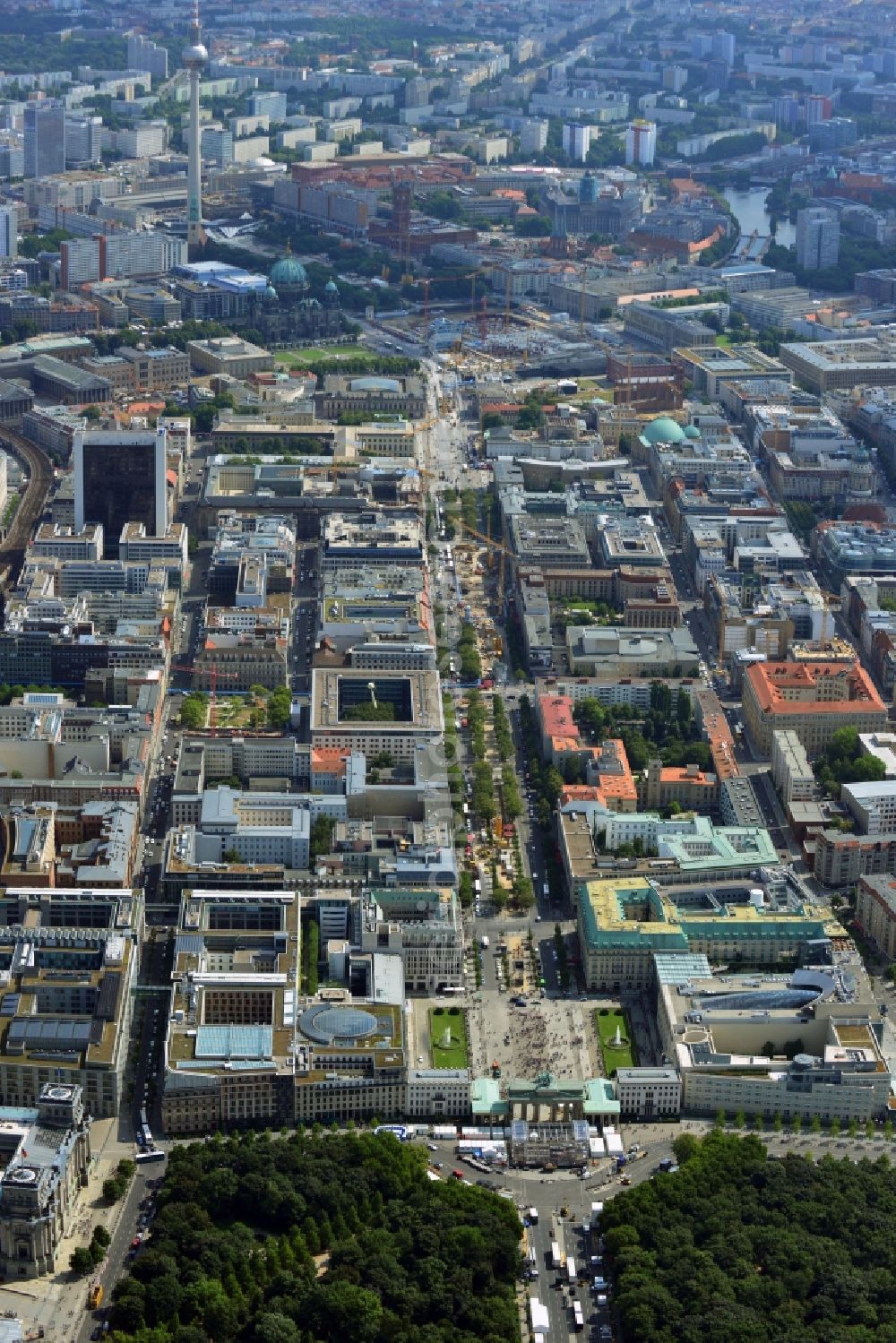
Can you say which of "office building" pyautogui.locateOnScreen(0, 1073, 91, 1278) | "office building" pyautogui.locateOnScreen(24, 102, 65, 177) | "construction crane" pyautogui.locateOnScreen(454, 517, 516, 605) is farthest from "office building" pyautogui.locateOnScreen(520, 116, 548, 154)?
"office building" pyautogui.locateOnScreen(0, 1073, 91, 1278)

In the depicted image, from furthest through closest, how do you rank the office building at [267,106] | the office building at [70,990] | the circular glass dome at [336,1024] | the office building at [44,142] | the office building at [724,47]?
the office building at [724,47] < the office building at [267,106] < the office building at [44,142] < the circular glass dome at [336,1024] < the office building at [70,990]

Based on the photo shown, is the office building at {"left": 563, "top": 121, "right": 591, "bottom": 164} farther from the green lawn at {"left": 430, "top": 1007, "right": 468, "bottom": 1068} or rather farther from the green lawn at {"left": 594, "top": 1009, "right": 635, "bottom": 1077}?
the green lawn at {"left": 430, "top": 1007, "right": 468, "bottom": 1068}

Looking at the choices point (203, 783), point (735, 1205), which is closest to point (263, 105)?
point (203, 783)

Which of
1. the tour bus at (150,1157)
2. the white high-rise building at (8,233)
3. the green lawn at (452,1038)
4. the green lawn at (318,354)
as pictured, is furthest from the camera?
the white high-rise building at (8,233)

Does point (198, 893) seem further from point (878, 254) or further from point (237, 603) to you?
point (878, 254)

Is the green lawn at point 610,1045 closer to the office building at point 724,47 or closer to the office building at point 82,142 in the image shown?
the office building at point 82,142

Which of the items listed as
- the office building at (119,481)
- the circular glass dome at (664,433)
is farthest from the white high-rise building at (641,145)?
the office building at (119,481)

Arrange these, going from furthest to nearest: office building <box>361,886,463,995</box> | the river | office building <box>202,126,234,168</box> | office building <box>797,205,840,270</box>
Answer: office building <box>202,126,234,168</box>, the river, office building <box>797,205,840,270</box>, office building <box>361,886,463,995</box>
